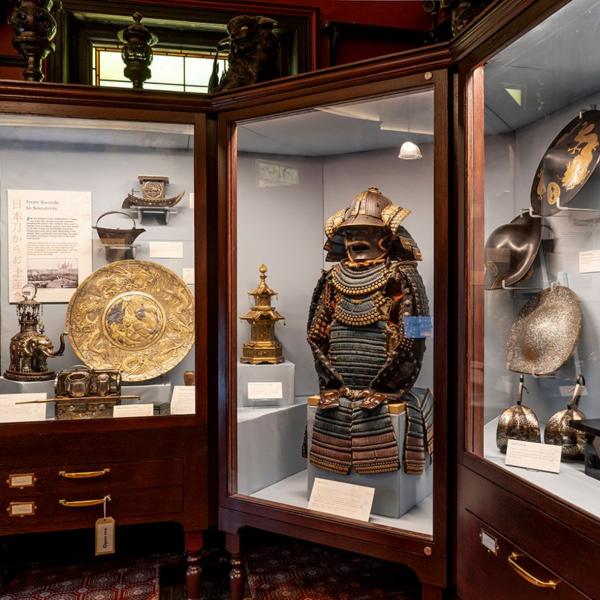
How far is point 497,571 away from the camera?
1.51 m

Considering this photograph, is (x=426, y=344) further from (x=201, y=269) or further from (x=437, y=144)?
(x=201, y=269)

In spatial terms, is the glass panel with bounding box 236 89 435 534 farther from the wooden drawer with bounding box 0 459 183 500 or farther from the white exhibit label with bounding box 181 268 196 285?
the wooden drawer with bounding box 0 459 183 500

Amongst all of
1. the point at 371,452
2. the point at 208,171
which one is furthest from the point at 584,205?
the point at 208,171

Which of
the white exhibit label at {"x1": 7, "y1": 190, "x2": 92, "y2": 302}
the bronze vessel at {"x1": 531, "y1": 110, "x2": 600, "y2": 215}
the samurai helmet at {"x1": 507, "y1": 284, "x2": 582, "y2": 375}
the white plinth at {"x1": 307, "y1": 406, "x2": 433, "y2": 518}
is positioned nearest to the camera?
the bronze vessel at {"x1": 531, "y1": 110, "x2": 600, "y2": 215}

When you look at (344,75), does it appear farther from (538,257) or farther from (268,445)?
(268,445)

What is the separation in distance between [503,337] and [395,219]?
59 cm

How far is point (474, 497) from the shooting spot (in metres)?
1.61

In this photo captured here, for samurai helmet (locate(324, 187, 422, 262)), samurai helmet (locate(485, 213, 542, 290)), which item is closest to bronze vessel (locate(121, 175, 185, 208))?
samurai helmet (locate(324, 187, 422, 262))

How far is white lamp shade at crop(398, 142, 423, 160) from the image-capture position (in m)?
2.00

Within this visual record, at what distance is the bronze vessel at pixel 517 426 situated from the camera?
5.28ft

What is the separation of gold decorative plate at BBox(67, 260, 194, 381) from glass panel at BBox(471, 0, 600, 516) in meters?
1.21

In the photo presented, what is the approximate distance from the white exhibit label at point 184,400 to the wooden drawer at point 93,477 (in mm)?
179

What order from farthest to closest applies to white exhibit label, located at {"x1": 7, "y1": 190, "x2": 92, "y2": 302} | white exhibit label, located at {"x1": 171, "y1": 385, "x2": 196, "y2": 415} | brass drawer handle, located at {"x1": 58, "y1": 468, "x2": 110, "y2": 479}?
white exhibit label, located at {"x1": 7, "y1": 190, "x2": 92, "y2": 302}, white exhibit label, located at {"x1": 171, "y1": 385, "x2": 196, "y2": 415}, brass drawer handle, located at {"x1": 58, "y1": 468, "x2": 110, "y2": 479}

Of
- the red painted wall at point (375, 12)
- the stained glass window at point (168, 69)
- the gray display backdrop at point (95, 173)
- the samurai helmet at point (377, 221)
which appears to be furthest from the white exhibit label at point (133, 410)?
the red painted wall at point (375, 12)
